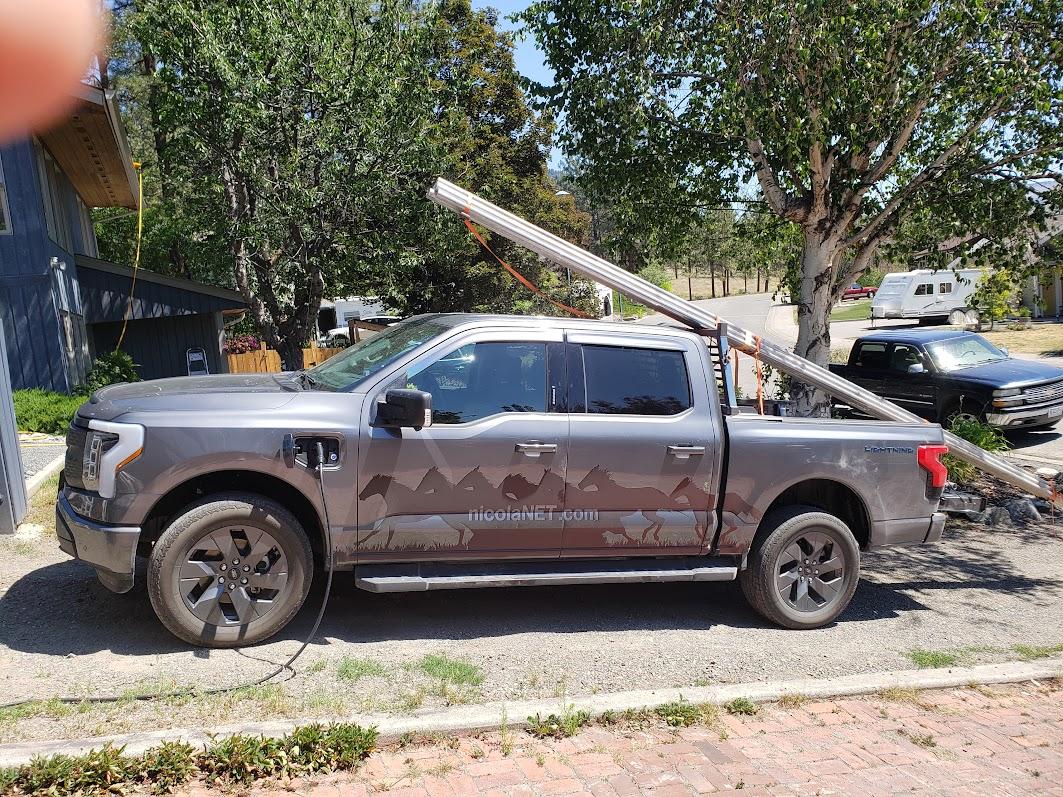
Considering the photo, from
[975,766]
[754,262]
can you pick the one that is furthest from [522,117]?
[975,766]

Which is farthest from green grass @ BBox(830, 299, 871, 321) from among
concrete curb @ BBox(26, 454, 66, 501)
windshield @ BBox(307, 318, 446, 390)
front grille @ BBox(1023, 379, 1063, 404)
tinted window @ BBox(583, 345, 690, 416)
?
windshield @ BBox(307, 318, 446, 390)

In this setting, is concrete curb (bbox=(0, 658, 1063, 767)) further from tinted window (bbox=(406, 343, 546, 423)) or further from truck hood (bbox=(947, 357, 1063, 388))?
truck hood (bbox=(947, 357, 1063, 388))

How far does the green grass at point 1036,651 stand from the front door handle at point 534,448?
10.7 feet

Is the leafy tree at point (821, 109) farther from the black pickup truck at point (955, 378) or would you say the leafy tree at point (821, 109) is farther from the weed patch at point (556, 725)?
the weed patch at point (556, 725)

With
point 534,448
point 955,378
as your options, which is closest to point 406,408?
point 534,448

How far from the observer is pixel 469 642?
209 inches

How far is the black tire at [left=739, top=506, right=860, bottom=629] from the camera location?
5736mm

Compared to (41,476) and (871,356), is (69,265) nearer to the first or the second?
(41,476)

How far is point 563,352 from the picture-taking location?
552 centimetres

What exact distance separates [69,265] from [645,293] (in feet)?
42.1

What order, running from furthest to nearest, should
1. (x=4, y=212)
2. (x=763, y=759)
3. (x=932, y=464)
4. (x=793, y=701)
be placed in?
(x=4, y=212), (x=932, y=464), (x=793, y=701), (x=763, y=759)

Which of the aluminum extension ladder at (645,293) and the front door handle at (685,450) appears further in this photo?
the aluminum extension ladder at (645,293)

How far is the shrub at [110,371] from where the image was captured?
49.2 ft

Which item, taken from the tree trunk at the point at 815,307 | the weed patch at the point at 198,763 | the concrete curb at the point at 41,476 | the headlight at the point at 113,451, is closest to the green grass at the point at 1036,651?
the weed patch at the point at 198,763
